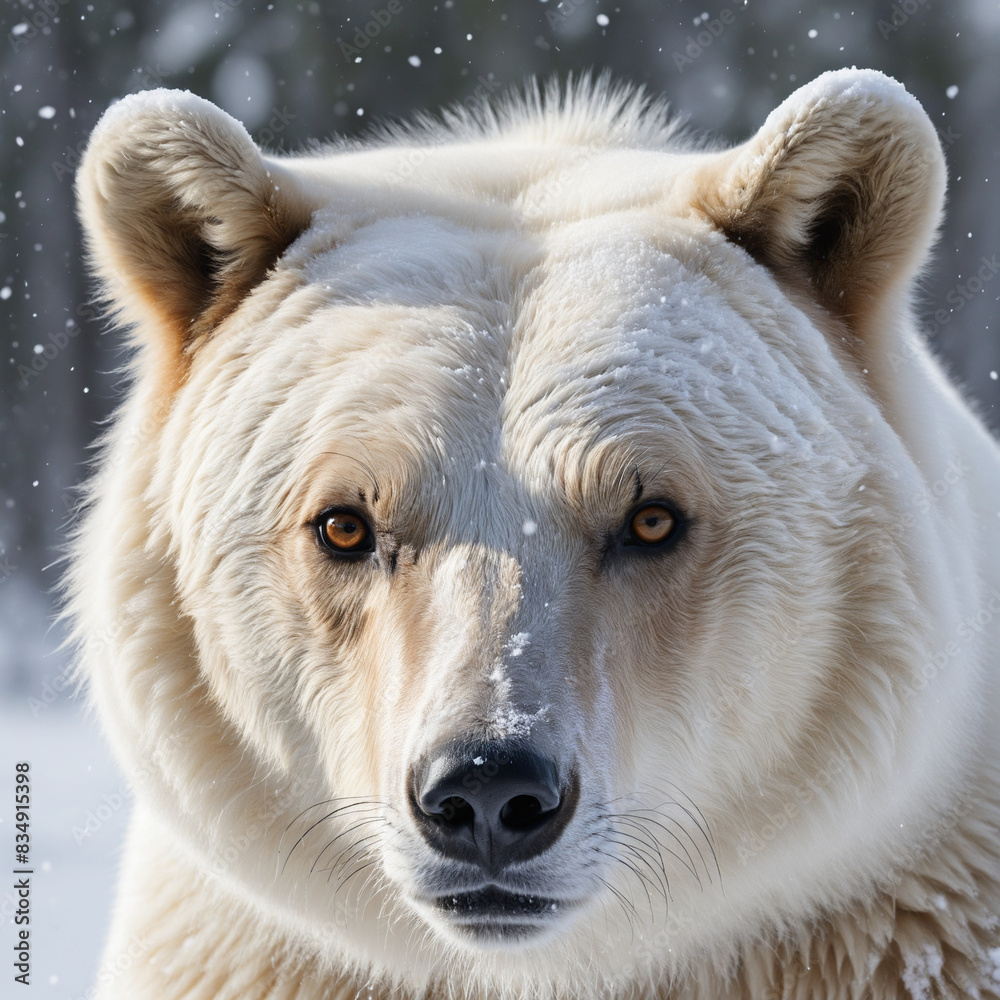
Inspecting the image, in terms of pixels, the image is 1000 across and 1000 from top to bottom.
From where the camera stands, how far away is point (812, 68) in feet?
44.2

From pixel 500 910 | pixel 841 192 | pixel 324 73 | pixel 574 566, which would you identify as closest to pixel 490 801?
pixel 500 910

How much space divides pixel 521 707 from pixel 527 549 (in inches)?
16.9

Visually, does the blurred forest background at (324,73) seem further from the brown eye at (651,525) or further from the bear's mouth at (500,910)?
the bear's mouth at (500,910)

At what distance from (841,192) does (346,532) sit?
1515mm

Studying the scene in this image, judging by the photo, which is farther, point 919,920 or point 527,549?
point 919,920

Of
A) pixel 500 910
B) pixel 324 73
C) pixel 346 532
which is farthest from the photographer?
pixel 324 73

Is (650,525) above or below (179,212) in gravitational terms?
below

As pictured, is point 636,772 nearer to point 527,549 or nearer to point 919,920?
point 527,549

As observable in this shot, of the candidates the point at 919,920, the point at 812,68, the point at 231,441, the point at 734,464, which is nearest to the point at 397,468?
the point at 231,441

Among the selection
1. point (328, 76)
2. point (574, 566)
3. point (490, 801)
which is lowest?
point (328, 76)

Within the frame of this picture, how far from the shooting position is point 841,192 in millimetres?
2973

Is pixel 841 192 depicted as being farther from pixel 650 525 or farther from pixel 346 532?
pixel 346 532

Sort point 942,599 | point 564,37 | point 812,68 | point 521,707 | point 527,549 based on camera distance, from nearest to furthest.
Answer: point 521,707, point 527,549, point 942,599, point 812,68, point 564,37

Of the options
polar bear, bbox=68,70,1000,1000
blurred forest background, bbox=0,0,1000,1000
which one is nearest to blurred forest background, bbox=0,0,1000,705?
blurred forest background, bbox=0,0,1000,1000
